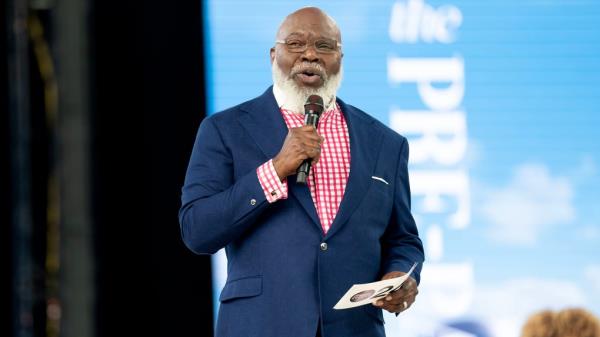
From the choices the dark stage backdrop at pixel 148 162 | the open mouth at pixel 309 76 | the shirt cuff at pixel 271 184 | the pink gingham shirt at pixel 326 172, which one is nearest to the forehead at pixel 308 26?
the open mouth at pixel 309 76

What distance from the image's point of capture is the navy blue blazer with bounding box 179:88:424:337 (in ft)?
8.86

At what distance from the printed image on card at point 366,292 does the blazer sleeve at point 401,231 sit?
11.2 inches

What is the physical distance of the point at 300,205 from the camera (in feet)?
9.07

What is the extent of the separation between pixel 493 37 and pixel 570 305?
125cm

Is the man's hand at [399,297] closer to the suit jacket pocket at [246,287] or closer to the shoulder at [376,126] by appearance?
the suit jacket pocket at [246,287]

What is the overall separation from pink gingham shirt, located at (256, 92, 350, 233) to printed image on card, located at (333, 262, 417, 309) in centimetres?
26

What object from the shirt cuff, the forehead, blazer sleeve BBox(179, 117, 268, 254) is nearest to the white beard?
the forehead

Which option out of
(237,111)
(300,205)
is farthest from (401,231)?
(237,111)

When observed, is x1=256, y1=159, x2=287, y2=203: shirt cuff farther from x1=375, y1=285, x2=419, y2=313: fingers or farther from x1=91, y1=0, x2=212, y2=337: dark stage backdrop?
x1=91, y1=0, x2=212, y2=337: dark stage backdrop

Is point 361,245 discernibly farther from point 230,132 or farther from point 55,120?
point 55,120

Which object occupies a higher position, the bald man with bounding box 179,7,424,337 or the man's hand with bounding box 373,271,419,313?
the bald man with bounding box 179,7,424,337

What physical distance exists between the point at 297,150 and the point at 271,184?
115 mm

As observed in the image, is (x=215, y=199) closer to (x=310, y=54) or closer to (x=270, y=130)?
(x=270, y=130)

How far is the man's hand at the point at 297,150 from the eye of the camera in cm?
261
